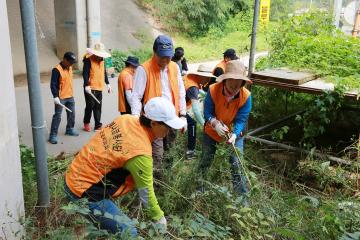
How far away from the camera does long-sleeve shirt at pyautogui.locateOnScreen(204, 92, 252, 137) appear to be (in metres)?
3.86

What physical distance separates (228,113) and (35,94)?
1.79m

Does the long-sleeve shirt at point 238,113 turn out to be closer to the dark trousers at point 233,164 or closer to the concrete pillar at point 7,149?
the dark trousers at point 233,164

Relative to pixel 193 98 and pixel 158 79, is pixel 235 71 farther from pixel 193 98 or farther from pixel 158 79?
pixel 193 98

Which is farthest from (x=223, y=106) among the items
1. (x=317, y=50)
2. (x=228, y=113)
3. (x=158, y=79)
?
(x=317, y=50)

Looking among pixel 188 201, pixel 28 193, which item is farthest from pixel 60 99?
pixel 188 201

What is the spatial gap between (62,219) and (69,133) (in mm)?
3389

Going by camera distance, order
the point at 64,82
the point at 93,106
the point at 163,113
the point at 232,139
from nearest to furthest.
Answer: the point at 163,113, the point at 232,139, the point at 64,82, the point at 93,106

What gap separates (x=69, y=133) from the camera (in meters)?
6.51

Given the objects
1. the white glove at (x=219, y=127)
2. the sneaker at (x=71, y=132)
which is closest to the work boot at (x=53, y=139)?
the sneaker at (x=71, y=132)

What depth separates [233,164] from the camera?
370 centimetres

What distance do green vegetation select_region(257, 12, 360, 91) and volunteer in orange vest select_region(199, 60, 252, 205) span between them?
1.46 m

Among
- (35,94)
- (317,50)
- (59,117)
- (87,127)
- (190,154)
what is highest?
(317,50)

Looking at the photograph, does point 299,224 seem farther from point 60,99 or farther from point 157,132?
point 60,99

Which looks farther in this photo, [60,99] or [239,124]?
[60,99]
